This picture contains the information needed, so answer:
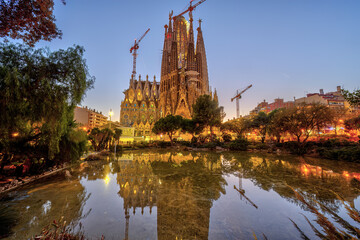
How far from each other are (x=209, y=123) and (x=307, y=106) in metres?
18.0

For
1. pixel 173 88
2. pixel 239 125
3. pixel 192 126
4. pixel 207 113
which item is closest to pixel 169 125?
pixel 192 126

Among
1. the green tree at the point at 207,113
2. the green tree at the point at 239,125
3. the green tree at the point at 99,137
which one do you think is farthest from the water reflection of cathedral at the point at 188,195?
the green tree at the point at 239,125

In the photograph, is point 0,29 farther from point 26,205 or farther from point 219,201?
point 219,201

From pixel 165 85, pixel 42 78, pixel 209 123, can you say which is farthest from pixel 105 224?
pixel 165 85

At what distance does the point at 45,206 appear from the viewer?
579cm

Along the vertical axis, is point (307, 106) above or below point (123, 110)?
below

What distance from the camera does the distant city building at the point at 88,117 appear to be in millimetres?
75675

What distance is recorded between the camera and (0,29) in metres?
5.11

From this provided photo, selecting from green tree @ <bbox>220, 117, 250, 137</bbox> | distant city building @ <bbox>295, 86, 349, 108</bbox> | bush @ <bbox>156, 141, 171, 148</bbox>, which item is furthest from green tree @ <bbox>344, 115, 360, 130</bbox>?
bush @ <bbox>156, 141, 171, 148</bbox>

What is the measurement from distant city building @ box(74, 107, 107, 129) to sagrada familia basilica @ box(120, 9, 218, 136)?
734 inches

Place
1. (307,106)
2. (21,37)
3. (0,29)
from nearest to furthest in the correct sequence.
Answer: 1. (0,29)
2. (21,37)
3. (307,106)

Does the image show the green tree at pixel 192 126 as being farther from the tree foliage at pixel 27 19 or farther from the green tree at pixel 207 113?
the tree foliage at pixel 27 19

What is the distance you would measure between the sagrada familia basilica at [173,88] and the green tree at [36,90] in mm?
54351

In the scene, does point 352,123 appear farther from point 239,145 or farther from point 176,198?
point 176,198
